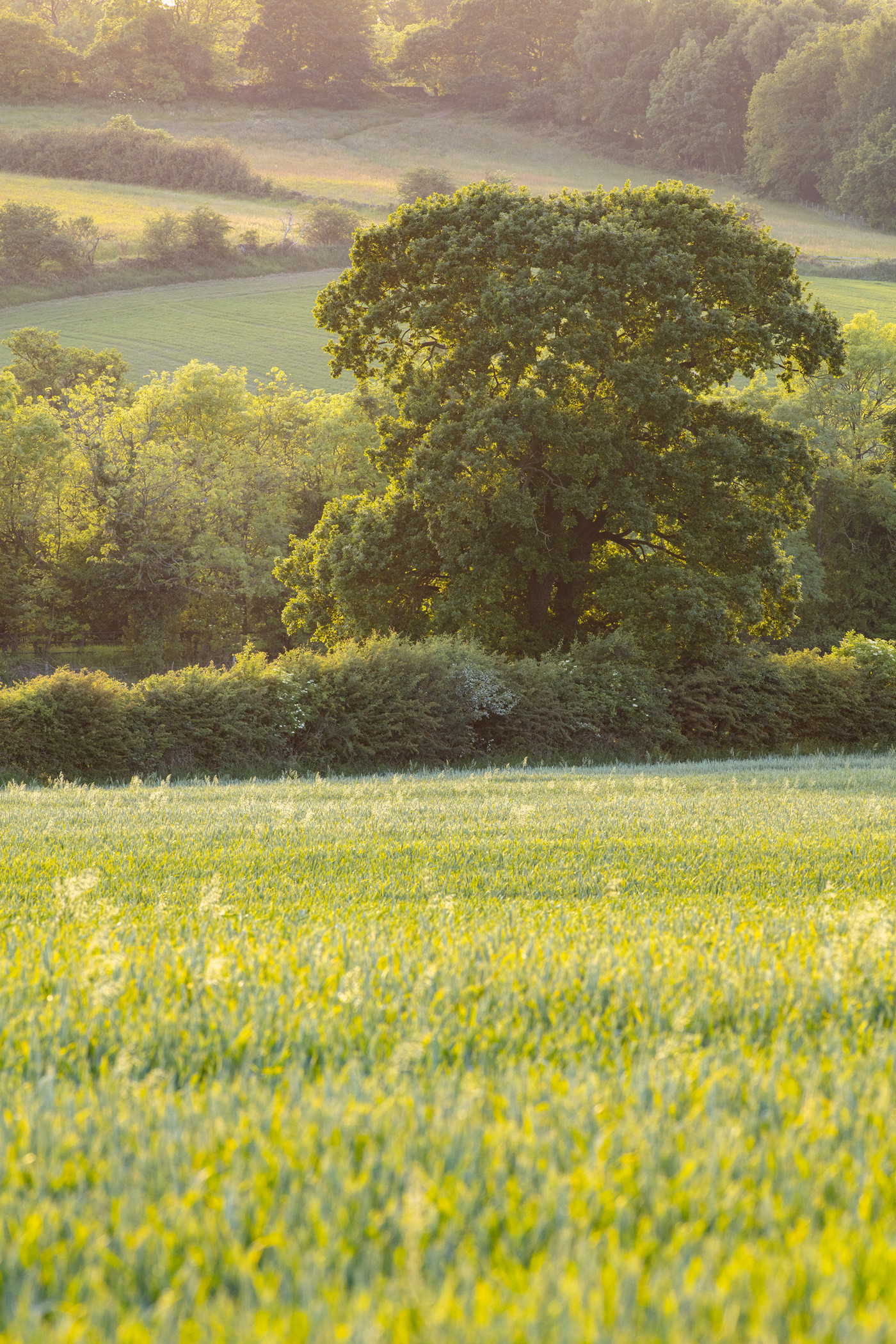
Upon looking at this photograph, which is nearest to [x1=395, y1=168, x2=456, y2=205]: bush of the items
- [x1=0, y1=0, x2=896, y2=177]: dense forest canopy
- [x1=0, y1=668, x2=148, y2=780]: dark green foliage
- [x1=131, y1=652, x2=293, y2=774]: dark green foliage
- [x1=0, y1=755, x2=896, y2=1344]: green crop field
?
[x1=0, y1=0, x2=896, y2=177]: dense forest canopy

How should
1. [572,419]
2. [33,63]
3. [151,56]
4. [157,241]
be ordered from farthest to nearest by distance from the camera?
[151,56] < [33,63] < [157,241] < [572,419]

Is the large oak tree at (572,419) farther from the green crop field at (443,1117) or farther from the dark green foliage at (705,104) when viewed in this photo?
the dark green foliage at (705,104)

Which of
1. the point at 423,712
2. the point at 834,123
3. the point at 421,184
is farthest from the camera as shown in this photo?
the point at 421,184

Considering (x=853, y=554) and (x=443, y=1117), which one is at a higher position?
(x=443, y=1117)

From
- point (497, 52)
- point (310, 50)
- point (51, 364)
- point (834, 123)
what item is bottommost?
point (51, 364)

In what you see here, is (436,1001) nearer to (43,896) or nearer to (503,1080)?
(503,1080)

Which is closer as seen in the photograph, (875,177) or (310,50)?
(875,177)

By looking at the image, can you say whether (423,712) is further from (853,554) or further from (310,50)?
(310,50)

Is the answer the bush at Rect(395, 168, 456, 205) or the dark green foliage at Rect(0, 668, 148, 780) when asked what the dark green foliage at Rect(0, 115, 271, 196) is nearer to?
the bush at Rect(395, 168, 456, 205)

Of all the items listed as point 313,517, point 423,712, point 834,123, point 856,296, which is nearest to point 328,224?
point 856,296

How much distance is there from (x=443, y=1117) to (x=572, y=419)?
25300mm

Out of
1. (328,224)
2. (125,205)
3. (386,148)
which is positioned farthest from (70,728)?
(386,148)

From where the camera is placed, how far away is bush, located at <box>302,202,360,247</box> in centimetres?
9200

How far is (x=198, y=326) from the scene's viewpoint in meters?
77.8
